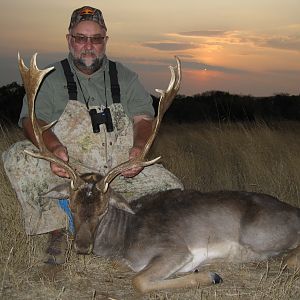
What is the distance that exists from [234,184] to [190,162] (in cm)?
134

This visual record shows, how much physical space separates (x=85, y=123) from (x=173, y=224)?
5.12 ft

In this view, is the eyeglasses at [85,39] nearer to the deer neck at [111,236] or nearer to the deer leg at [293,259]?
the deer neck at [111,236]

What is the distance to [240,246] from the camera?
18.7 ft

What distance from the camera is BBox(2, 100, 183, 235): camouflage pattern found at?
5.96 meters

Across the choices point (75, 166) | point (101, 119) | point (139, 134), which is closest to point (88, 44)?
point (101, 119)

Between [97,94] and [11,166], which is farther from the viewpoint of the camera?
[97,94]

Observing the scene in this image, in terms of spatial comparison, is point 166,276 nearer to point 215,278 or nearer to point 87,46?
point 215,278

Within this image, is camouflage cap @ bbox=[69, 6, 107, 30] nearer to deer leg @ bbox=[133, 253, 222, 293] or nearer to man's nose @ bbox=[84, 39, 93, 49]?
man's nose @ bbox=[84, 39, 93, 49]

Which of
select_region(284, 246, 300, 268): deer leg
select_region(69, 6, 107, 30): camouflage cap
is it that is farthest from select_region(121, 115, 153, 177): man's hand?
select_region(284, 246, 300, 268): deer leg

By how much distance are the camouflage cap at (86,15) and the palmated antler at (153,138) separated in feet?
4.49

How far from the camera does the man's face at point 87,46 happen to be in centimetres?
652

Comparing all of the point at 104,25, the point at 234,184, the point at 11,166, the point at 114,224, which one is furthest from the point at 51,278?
the point at 234,184

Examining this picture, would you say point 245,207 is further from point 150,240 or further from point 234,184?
point 234,184

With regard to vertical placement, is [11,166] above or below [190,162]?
above
